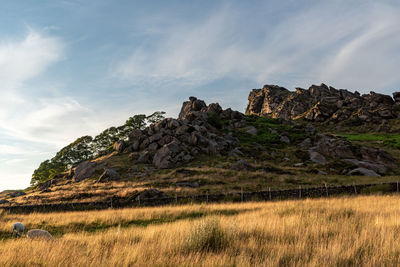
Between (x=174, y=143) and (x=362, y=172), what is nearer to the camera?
(x=362, y=172)

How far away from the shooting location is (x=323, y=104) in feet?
342

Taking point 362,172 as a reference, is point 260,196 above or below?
below

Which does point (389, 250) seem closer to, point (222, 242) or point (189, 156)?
point (222, 242)

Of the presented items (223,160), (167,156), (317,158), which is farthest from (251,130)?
(167,156)

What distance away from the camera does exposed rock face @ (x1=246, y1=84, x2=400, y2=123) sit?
89.2m

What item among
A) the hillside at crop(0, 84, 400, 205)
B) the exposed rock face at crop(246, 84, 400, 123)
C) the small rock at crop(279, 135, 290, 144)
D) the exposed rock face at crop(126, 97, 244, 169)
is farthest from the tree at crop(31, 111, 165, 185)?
the exposed rock face at crop(246, 84, 400, 123)

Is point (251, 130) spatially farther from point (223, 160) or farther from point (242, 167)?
point (242, 167)

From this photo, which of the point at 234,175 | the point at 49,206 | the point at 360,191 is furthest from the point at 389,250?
the point at 234,175

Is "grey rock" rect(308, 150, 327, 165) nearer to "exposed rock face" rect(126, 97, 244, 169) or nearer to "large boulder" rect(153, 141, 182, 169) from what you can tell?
"exposed rock face" rect(126, 97, 244, 169)

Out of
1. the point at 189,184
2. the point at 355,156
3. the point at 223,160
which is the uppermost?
the point at 223,160

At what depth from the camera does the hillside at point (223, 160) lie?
108 feet

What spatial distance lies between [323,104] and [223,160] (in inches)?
3051

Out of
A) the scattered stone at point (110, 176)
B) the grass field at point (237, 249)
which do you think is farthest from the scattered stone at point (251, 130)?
the grass field at point (237, 249)

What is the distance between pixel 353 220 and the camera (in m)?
7.87
